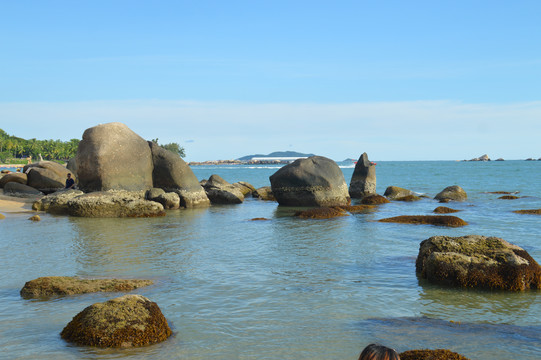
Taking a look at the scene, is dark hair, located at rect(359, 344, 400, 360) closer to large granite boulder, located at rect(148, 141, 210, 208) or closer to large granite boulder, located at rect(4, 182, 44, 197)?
large granite boulder, located at rect(148, 141, 210, 208)

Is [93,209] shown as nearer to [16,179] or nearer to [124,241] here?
[124,241]

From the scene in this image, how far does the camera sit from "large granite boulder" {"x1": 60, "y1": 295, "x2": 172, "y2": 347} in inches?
273

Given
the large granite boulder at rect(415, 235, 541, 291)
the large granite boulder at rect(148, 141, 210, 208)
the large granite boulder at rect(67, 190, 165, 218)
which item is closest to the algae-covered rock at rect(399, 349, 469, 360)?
the large granite boulder at rect(415, 235, 541, 291)

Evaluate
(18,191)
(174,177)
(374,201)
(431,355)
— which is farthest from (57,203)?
(431,355)

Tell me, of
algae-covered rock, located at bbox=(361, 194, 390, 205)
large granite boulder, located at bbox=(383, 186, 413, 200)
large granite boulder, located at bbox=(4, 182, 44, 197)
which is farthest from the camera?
large granite boulder, located at bbox=(383, 186, 413, 200)

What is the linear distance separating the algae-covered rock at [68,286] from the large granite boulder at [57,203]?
1528 cm

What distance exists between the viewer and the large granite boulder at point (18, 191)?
3169cm

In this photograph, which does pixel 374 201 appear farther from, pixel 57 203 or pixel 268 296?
pixel 268 296

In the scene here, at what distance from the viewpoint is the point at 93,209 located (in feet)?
77.1

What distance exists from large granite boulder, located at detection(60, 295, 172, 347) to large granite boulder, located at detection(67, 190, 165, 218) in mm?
16863

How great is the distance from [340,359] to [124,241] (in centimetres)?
1138

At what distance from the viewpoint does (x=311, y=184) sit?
2827 centimetres

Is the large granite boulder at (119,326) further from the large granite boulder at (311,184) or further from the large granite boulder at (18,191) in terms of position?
the large granite boulder at (18,191)

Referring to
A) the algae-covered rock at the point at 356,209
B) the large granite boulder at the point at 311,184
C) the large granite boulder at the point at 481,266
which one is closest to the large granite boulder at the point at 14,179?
the large granite boulder at the point at 311,184
